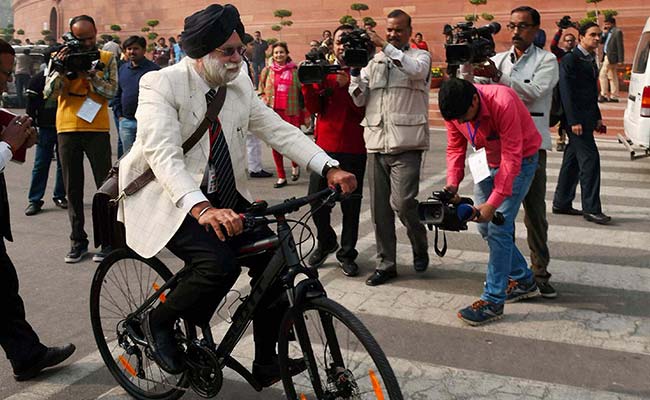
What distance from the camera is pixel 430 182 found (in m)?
9.91

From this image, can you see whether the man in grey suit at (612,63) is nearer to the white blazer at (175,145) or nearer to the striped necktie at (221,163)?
the white blazer at (175,145)

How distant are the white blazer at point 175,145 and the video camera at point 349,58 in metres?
1.92

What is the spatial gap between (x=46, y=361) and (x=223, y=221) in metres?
1.94

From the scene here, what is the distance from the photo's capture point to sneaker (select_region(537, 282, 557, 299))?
17.8 ft

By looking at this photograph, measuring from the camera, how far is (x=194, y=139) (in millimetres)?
3520

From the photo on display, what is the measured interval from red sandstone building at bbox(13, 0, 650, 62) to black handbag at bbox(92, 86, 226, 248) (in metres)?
24.1

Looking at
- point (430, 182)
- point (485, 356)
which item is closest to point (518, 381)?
point (485, 356)

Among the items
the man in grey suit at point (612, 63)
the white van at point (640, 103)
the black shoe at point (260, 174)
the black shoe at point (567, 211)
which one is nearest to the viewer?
the black shoe at point (567, 211)

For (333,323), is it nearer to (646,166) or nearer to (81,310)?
(81,310)

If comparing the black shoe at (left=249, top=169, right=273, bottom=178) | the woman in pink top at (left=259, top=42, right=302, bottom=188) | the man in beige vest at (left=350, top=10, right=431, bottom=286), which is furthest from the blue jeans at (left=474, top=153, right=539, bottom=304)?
the black shoe at (left=249, top=169, right=273, bottom=178)

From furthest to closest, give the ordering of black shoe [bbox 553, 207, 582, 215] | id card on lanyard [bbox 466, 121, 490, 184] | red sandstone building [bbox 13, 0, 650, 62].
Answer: red sandstone building [bbox 13, 0, 650, 62], black shoe [bbox 553, 207, 582, 215], id card on lanyard [bbox 466, 121, 490, 184]

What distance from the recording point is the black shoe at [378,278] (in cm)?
577

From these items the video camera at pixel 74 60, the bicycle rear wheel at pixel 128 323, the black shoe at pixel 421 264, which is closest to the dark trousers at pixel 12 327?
the bicycle rear wheel at pixel 128 323

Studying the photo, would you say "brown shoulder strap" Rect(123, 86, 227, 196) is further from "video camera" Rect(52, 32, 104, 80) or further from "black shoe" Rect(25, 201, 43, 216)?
"black shoe" Rect(25, 201, 43, 216)
